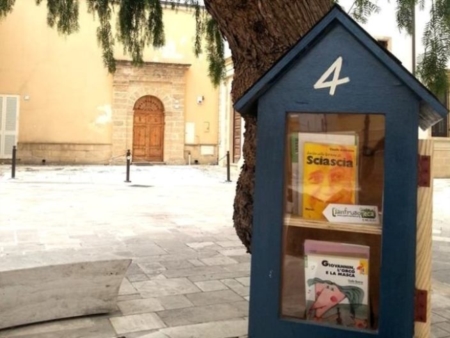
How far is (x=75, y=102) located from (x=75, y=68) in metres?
1.48

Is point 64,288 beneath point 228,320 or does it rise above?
above

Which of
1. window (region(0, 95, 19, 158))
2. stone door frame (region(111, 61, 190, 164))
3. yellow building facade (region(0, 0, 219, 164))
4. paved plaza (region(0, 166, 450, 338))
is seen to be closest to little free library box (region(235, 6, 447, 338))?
paved plaza (region(0, 166, 450, 338))

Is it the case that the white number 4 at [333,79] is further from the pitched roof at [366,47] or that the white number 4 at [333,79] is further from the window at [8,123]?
the window at [8,123]

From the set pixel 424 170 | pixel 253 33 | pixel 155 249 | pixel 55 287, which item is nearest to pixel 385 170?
pixel 424 170

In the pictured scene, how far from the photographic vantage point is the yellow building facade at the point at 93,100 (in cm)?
2017

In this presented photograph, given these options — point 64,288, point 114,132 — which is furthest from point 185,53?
point 64,288

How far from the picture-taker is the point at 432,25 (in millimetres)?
3287

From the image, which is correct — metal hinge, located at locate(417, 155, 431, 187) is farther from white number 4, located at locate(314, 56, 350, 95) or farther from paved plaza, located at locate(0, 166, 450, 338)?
paved plaza, located at locate(0, 166, 450, 338)

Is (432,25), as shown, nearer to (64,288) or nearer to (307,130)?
(307,130)

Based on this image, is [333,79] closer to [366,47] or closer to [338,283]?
[366,47]

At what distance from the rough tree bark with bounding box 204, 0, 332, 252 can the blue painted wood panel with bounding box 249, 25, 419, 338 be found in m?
1.03

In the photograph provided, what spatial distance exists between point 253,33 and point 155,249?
111 inches

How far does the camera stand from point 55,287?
9.31 feet

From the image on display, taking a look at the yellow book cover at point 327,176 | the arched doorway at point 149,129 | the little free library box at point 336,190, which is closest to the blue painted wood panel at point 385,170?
the little free library box at point 336,190
